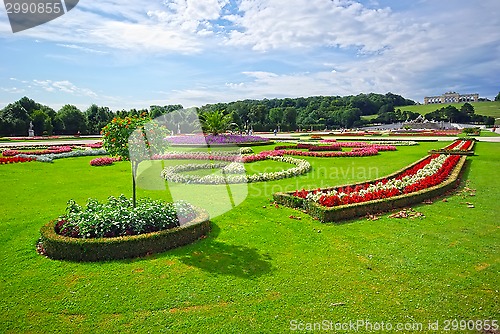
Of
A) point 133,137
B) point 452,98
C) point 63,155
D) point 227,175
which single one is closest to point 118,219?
point 133,137

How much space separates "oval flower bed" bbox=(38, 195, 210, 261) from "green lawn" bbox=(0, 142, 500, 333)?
0.65 feet

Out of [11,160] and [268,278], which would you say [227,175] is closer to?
[268,278]

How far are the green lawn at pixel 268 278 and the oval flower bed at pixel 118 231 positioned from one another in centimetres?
20

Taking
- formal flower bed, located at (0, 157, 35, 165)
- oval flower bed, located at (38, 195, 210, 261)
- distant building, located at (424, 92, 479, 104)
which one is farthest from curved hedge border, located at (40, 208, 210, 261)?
distant building, located at (424, 92, 479, 104)

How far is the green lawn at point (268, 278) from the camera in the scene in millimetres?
4164

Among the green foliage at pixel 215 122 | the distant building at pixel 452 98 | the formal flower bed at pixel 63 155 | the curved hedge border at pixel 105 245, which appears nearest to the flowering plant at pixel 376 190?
the curved hedge border at pixel 105 245

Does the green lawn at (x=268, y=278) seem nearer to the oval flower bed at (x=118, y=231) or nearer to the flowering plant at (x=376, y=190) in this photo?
the oval flower bed at (x=118, y=231)

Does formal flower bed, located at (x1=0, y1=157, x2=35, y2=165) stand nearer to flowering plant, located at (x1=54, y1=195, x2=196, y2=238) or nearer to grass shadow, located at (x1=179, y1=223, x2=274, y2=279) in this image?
flowering plant, located at (x1=54, y1=195, x2=196, y2=238)

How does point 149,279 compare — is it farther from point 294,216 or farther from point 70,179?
point 70,179

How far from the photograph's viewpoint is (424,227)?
7301 millimetres

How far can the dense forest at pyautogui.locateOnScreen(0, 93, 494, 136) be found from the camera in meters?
48.0

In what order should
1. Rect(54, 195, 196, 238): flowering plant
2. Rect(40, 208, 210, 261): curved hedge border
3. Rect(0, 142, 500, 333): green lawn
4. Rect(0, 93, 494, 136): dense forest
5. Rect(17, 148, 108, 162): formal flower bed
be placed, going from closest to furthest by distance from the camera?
Rect(0, 142, 500, 333): green lawn, Rect(40, 208, 210, 261): curved hedge border, Rect(54, 195, 196, 238): flowering plant, Rect(17, 148, 108, 162): formal flower bed, Rect(0, 93, 494, 136): dense forest

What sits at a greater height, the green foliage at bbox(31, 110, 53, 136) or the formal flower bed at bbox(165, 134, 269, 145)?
the green foliage at bbox(31, 110, 53, 136)

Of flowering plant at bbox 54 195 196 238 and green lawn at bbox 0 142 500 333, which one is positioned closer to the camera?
green lawn at bbox 0 142 500 333
